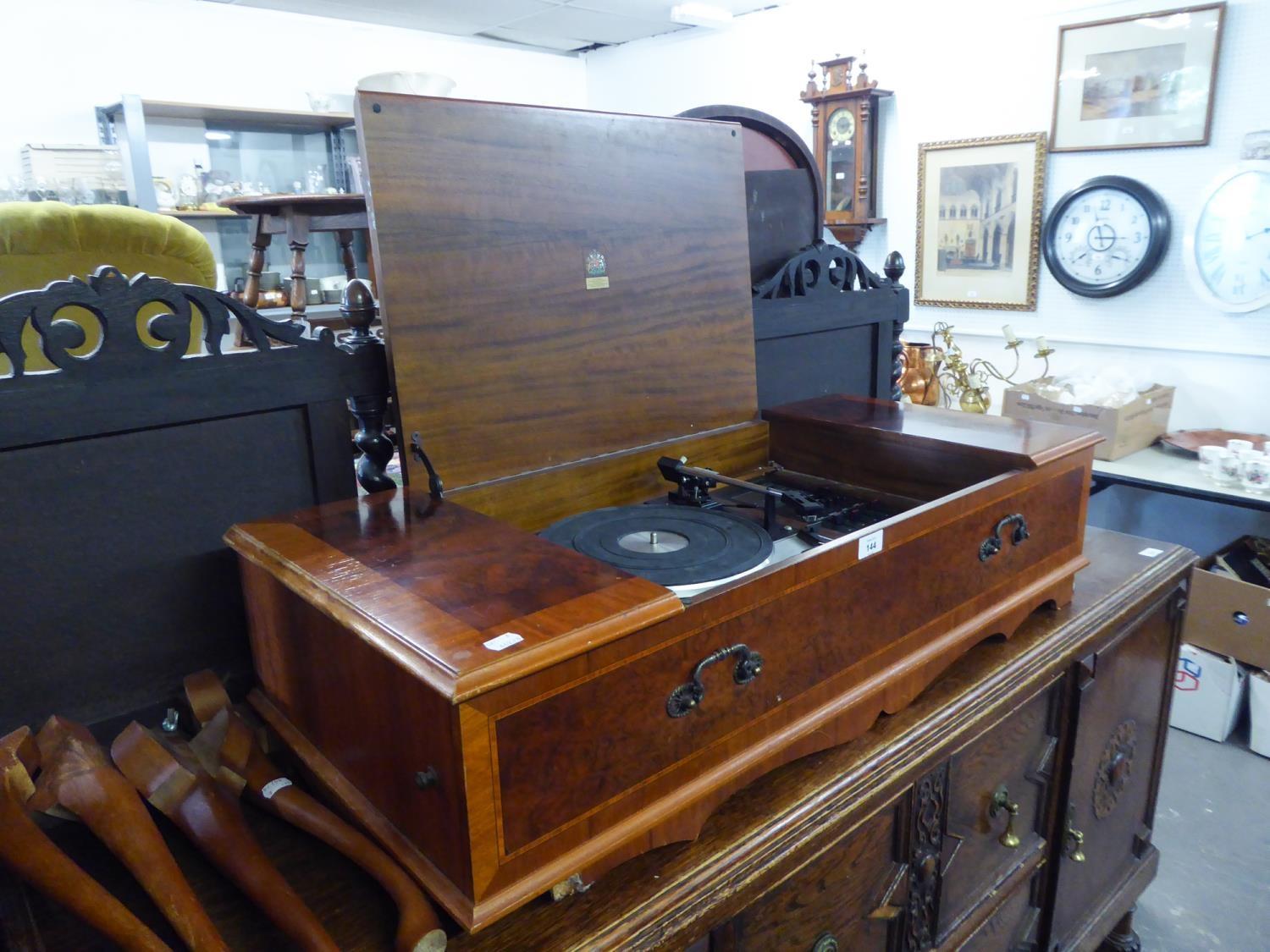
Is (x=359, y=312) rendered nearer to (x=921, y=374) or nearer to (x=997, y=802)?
(x=997, y=802)

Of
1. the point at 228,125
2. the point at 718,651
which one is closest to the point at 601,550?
the point at 718,651

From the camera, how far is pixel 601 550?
935mm

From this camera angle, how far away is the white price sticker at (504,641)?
613 mm

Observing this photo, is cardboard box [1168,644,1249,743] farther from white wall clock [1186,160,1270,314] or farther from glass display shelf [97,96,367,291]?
glass display shelf [97,96,367,291]

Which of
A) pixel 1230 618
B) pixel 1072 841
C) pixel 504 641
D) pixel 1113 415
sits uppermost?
pixel 504 641

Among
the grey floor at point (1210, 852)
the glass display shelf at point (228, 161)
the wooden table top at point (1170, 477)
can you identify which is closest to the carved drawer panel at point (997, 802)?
the grey floor at point (1210, 852)

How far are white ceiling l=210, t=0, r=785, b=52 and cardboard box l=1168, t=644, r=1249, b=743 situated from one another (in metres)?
3.49

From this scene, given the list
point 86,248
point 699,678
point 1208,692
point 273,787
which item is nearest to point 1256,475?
point 1208,692

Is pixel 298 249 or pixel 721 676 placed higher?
pixel 298 249

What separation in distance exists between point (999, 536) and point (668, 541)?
1.34ft

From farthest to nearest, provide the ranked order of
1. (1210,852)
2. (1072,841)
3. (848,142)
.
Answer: (848,142), (1210,852), (1072,841)

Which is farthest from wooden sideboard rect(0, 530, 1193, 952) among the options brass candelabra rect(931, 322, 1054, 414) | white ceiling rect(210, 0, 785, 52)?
white ceiling rect(210, 0, 785, 52)

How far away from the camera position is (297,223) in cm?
195

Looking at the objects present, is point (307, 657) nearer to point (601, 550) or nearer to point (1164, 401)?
point (601, 550)
